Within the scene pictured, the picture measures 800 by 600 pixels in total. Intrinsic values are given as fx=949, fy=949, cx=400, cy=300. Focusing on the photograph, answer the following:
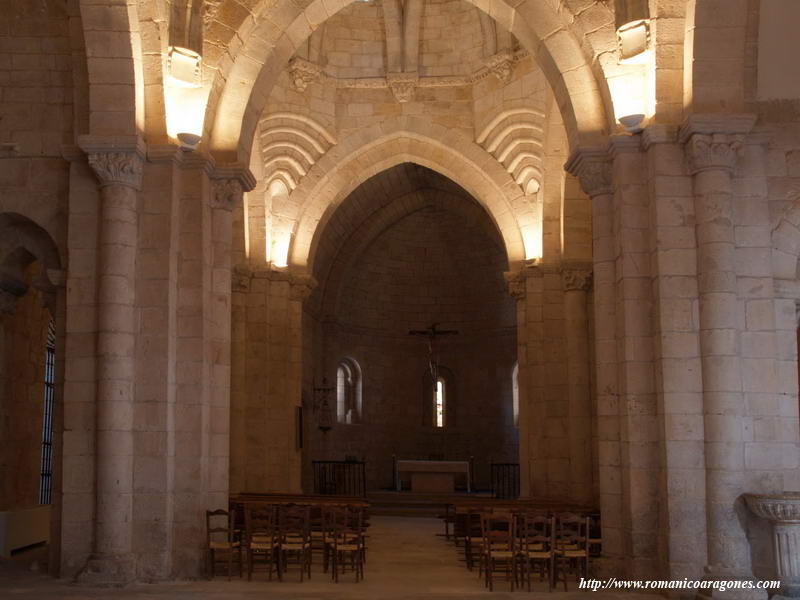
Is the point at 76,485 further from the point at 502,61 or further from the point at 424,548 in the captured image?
the point at 502,61

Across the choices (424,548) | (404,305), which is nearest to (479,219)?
(404,305)

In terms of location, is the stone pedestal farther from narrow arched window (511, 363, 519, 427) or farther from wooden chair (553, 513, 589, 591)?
narrow arched window (511, 363, 519, 427)

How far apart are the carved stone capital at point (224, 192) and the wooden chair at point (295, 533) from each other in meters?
3.95

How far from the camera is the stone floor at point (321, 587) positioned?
33.2ft

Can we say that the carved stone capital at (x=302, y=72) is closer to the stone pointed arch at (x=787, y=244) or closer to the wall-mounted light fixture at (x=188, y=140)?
the wall-mounted light fixture at (x=188, y=140)

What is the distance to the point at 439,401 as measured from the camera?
1105 inches

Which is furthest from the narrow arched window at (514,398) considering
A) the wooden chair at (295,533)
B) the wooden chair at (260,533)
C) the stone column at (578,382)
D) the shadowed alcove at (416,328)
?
the wooden chair at (260,533)

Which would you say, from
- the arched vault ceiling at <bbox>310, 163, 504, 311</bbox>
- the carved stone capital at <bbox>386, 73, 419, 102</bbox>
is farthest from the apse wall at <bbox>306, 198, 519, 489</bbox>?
the carved stone capital at <bbox>386, 73, 419, 102</bbox>

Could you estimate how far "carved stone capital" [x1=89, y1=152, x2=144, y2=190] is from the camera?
36.4 ft

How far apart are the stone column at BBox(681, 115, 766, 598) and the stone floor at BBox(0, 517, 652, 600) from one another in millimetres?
1064

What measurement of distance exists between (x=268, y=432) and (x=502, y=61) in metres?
9.04

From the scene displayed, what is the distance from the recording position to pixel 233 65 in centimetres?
1254

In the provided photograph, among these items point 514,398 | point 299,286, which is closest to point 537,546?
point 299,286

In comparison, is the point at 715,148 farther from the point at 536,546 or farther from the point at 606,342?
the point at 536,546
